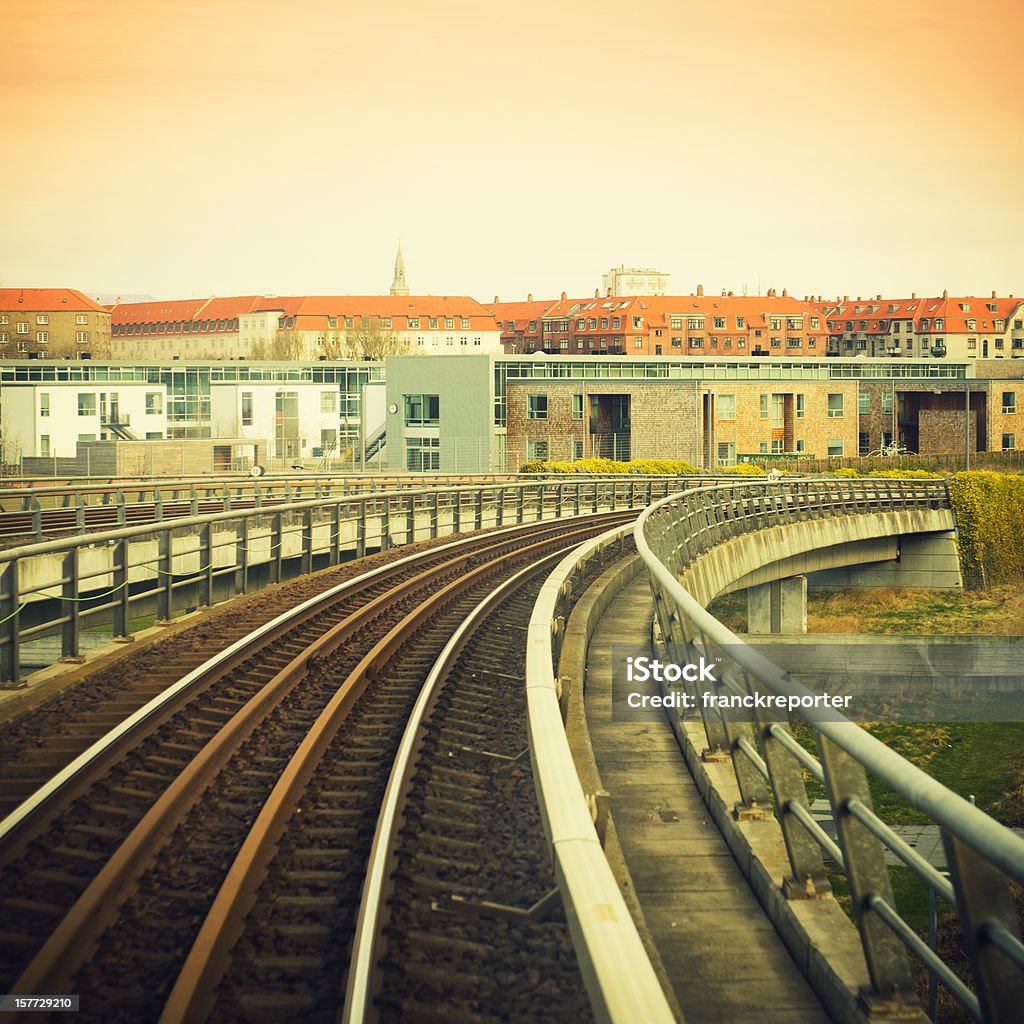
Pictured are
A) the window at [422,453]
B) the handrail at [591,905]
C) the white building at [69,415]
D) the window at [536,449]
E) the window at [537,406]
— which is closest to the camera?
the handrail at [591,905]

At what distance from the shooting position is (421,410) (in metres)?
73.5

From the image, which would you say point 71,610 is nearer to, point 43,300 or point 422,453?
point 422,453

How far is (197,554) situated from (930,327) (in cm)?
14131

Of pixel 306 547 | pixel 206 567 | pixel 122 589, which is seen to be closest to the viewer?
pixel 122 589

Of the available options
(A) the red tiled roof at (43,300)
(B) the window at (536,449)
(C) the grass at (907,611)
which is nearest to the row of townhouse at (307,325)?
(A) the red tiled roof at (43,300)

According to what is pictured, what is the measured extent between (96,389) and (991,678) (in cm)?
5163

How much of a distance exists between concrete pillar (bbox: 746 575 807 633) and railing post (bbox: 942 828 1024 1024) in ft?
131

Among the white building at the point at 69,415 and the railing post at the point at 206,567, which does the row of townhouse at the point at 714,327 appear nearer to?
the white building at the point at 69,415

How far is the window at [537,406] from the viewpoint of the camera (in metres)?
73.3

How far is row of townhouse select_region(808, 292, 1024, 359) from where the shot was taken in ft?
487

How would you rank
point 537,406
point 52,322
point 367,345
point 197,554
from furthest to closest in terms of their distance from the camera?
1. point 52,322
2. point 367,345
3. point 537,406
4. point 197,554

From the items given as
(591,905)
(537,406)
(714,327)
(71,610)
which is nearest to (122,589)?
(71,610)

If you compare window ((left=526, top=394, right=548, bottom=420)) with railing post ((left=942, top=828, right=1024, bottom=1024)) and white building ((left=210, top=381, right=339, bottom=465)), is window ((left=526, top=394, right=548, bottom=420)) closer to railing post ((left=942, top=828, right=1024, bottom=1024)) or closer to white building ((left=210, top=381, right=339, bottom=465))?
white building ((left=210, top=381, right=339, bottom=465))

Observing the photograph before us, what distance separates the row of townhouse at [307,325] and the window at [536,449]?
6314cm
